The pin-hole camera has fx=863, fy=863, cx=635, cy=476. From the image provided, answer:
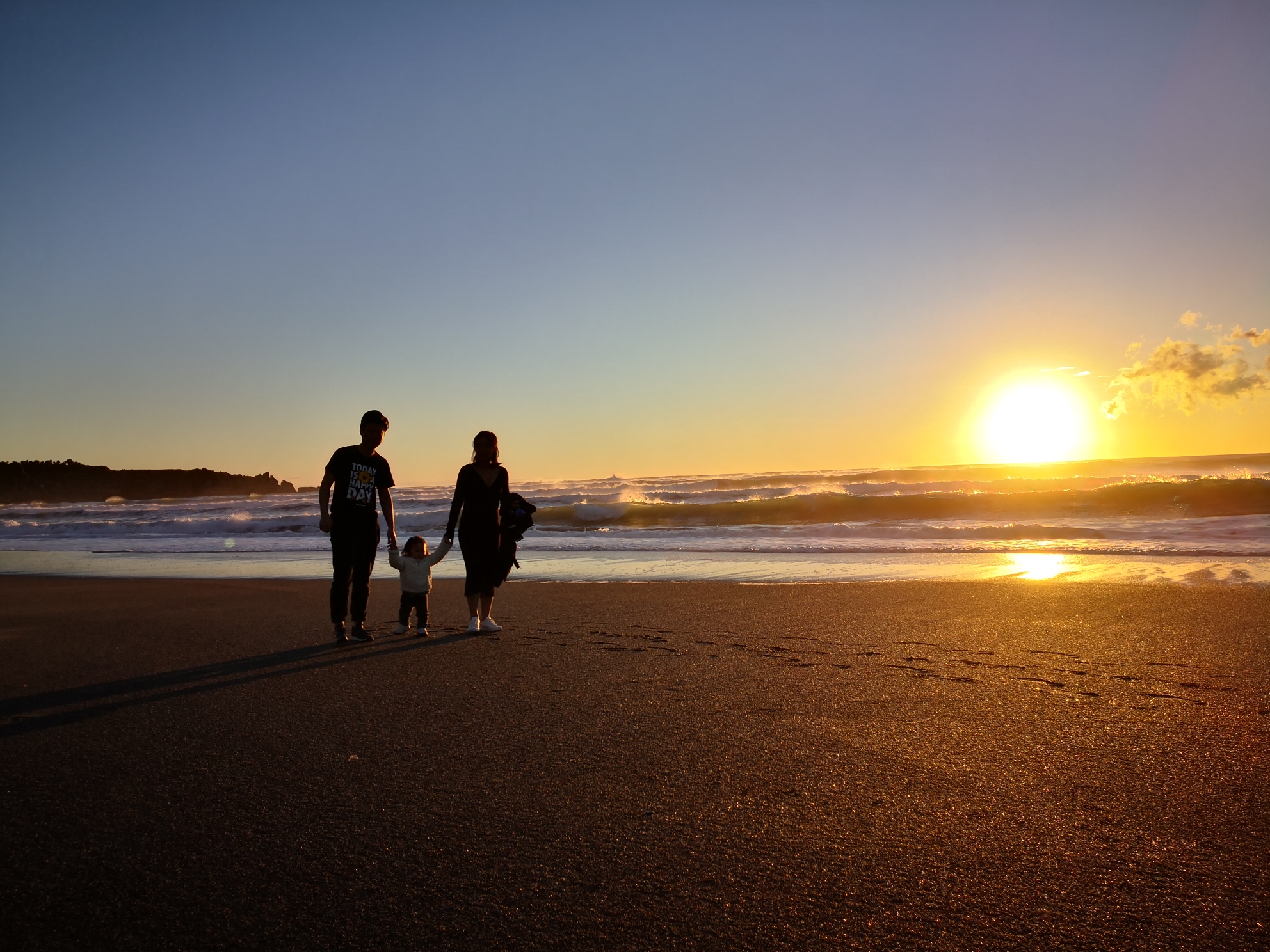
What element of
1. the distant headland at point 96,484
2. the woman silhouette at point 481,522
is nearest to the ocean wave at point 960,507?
the woman silhouette at point 481,522

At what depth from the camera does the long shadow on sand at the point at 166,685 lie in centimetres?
435

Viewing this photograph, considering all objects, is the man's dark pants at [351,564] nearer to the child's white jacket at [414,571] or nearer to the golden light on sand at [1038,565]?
the child's white jacket at [414,571]

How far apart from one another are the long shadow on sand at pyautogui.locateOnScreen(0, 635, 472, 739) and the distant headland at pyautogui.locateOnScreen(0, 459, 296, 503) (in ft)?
242

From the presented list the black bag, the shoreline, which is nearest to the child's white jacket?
the black bag

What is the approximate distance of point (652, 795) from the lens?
303cm

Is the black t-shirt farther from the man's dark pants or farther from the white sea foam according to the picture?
the white sea foam

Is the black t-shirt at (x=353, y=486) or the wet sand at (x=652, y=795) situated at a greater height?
the black t-shirt at (x=353, y=486)

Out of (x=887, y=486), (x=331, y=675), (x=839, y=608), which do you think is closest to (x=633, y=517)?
(x=887, y=486)

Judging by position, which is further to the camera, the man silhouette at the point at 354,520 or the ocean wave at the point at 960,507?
the ocean wave at the point at 960,507

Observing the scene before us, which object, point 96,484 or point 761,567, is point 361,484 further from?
point 96,484

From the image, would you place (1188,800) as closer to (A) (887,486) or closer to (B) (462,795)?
(B) (462,795)

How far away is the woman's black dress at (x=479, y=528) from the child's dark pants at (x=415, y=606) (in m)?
0.37

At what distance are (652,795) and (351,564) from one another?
14.6 ft

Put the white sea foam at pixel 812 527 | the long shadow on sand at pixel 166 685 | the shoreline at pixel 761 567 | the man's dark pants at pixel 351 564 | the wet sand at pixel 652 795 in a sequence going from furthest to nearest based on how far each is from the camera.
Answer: the white sea foam at pixel 812 527 < the shoreline at pixel 761 567 < the man's dark pants at pixel 351 564 < the long shadow on sand at pixel 166 685 < the wet sand at pixel 652 795
